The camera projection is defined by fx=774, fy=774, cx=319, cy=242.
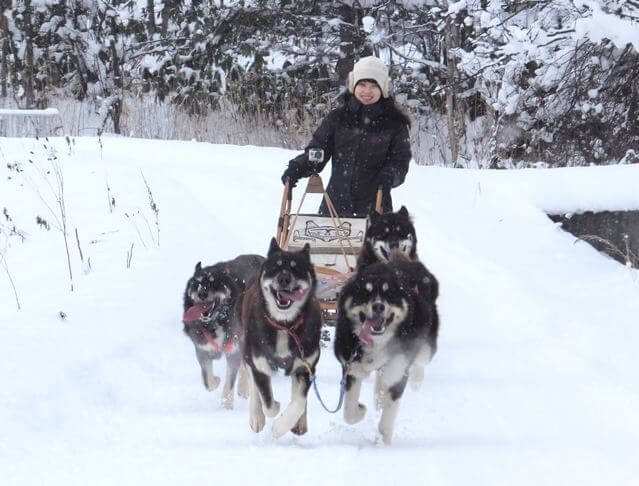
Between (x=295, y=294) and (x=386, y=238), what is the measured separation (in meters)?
1.18

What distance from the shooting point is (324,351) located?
Result: 18.5ft

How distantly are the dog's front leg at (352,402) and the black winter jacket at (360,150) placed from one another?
78.9 inches

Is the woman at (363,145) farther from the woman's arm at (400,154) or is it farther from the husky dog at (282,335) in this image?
the husky dog at (282,335)

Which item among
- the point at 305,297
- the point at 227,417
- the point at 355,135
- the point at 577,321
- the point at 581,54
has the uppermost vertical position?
the point at 581,54

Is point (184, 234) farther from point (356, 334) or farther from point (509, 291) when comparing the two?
point (356, 334)

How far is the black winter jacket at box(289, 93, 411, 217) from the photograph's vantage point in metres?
5.83

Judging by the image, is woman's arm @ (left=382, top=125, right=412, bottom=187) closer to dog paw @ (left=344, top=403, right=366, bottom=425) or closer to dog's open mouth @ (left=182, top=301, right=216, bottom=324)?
dog's open mouth @ (left=182, top=301, right=216, bottom=324)

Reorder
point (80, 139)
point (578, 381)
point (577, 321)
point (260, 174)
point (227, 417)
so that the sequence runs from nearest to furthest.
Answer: point (227, 417) < point (578, 381) < point (577, 321) < point (260, 174) < point (80, 139)

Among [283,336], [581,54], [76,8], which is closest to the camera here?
[283,336]

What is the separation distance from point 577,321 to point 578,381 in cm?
117

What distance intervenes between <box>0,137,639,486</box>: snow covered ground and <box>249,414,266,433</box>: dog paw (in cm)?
4

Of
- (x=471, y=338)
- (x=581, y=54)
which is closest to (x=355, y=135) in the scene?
(x=471, y=338)

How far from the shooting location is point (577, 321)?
5824 mm

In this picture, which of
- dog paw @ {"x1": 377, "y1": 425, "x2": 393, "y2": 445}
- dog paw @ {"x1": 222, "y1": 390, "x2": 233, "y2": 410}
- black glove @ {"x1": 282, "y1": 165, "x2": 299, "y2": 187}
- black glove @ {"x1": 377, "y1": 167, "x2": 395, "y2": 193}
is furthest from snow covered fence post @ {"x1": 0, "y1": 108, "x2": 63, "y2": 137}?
dog paw @ {"x1": 377, "y1": 425, "x2": 393, "y2": 445}
